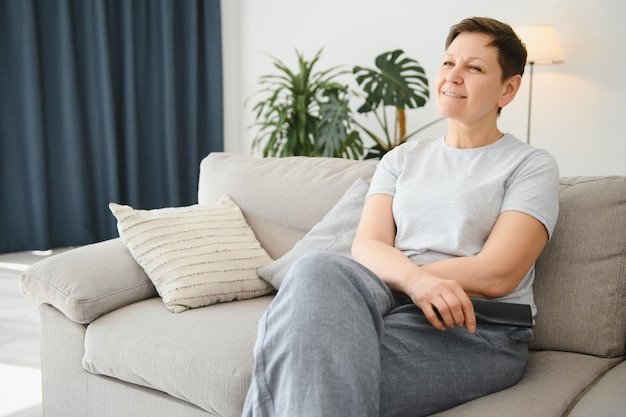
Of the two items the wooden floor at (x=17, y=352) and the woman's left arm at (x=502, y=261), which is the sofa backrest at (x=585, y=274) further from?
the wooden floor at (x=17, y=352)

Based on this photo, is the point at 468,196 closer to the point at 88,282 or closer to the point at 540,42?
the point at 88,282

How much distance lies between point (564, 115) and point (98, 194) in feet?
9.43

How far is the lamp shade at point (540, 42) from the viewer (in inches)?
138

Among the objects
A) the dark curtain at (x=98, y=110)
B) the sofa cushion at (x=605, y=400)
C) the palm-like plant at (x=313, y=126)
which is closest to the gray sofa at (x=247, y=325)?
the sofa cushion at (x=605, y=400)

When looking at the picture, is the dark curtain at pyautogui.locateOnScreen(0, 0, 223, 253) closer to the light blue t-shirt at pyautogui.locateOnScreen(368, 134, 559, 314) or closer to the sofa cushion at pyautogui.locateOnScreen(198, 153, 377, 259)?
the sofa cushion at pyautogui.locateOnScreen(198, 153, 377, 259)

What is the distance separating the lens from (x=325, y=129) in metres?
3.63

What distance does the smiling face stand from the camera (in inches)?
61.1

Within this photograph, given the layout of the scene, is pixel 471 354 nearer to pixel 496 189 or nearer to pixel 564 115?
pixel 496 189

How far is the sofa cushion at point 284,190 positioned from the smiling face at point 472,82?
1.56ft

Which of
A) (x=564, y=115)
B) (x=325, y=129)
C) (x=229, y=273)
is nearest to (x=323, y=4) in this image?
(x=325, y=129)

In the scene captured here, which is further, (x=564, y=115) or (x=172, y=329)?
(x=564, y=115)

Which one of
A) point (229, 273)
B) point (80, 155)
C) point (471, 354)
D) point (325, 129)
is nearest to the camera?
point (471, 354)

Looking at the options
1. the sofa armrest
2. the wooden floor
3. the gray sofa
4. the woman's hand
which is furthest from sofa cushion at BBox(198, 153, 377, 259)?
the wooden floor

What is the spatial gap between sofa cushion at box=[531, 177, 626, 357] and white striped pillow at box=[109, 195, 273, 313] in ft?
2.52
